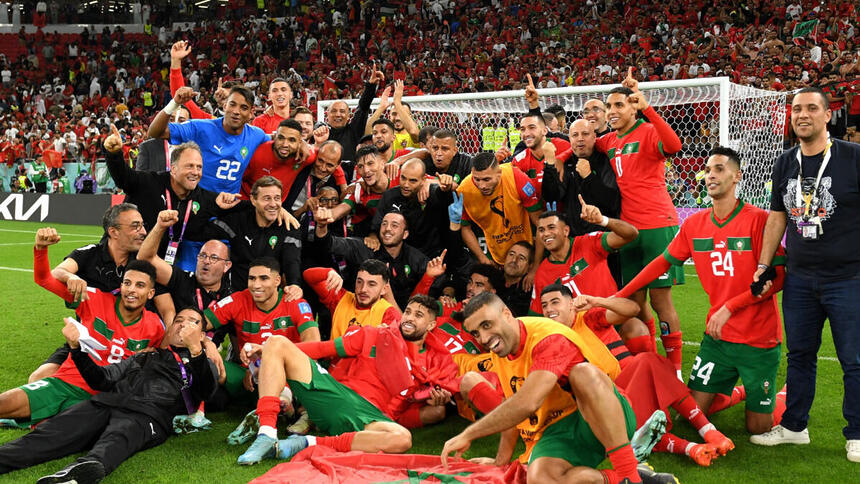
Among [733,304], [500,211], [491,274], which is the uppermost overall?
[500,211]

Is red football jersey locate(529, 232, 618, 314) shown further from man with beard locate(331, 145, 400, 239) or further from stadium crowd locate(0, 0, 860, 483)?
man with beard locate(331, 145, 400, 239)

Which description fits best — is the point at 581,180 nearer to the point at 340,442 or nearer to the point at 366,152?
the point at 366,152

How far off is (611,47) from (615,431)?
62.3 ft

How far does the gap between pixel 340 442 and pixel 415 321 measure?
1077 mm

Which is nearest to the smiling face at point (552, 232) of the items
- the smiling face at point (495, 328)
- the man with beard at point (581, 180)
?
the man with beard at point (581, 180)

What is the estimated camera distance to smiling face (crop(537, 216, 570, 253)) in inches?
236

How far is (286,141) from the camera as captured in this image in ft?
21.5

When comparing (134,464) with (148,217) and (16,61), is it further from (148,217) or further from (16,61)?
(16,61)

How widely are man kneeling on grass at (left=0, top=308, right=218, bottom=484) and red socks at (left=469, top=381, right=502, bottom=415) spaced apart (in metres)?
1.72

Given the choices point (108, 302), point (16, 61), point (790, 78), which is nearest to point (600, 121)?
point (108, 302)

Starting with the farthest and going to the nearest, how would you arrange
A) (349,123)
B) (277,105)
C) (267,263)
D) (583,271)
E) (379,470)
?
1. (349,123)
2. (277,105)
3. (583,271)
4. (267,263)
5. (379,470)

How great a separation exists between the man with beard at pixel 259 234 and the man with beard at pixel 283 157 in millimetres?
504

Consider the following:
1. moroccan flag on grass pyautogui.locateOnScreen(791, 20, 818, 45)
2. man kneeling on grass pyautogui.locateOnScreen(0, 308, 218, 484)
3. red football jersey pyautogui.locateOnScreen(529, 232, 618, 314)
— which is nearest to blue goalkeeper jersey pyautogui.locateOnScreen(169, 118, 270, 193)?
man kneeling on grass pyautogui.locateOnScreen(0, 308, 218, 484)

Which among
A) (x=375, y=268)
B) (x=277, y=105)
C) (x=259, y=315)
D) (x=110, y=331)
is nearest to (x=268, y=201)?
(x=259, y=315)
